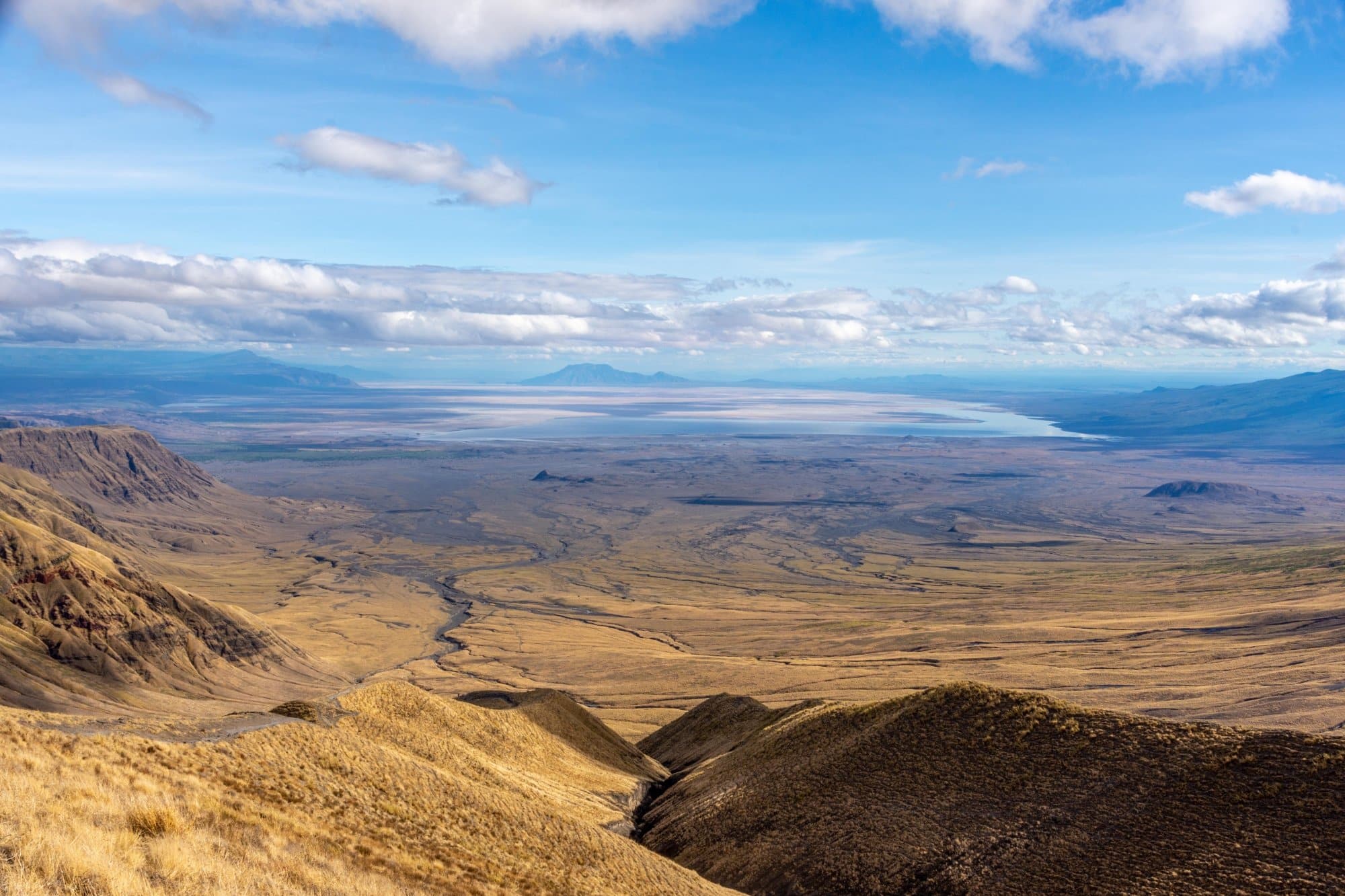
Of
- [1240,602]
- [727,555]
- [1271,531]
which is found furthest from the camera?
[1271,531]

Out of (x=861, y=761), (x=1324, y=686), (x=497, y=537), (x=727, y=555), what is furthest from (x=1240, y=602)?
(x=497, y=537)

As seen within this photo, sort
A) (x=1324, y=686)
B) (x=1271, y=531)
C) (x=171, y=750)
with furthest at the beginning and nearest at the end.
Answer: (x=1271, y=531) < (x=1324, y=686) < (x=171, y=750)

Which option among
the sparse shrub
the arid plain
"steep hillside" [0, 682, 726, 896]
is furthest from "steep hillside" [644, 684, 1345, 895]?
the arid plain

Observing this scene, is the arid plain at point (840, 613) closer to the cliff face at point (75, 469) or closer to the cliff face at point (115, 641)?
the cliff face at point (115, 641)

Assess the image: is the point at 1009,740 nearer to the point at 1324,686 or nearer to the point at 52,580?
the point at 1324,686

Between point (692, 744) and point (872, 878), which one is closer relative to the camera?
point (872, 878)

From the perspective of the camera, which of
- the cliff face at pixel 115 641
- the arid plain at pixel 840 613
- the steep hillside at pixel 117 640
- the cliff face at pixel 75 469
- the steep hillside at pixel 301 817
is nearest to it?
the steep hillside at pixel 301 817

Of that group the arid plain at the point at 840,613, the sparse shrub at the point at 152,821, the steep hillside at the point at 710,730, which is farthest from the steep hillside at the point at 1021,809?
the arid plain at the point at 840,613

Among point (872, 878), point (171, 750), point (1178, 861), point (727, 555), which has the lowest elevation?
point (727, 555)
